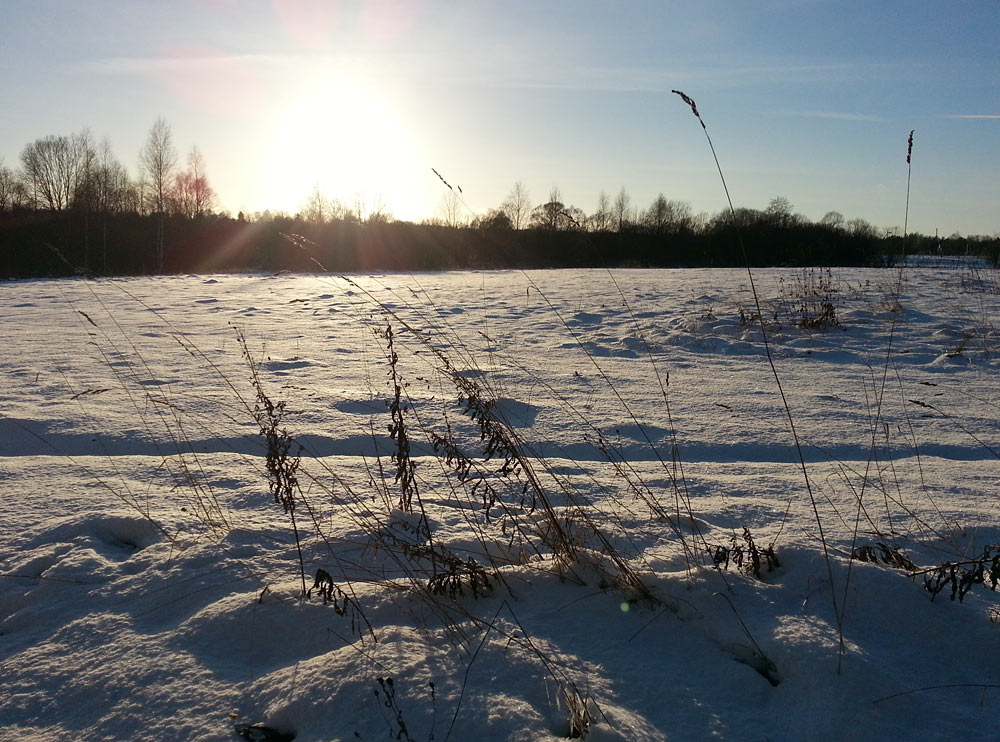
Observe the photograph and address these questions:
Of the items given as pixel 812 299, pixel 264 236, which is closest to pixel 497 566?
pixel 812 299

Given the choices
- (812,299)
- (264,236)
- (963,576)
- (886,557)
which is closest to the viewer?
(963,576)

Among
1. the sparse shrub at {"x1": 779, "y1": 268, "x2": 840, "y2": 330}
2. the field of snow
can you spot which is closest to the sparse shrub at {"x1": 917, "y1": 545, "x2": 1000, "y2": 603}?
the field of snow

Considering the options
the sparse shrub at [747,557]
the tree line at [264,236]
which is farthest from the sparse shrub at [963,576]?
the tree line at [264,236]

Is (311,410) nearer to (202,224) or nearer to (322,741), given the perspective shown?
(322,741)

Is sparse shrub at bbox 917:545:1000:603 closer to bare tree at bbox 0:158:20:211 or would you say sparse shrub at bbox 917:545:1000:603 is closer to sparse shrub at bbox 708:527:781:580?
sparse shrub at bbox 708:527:781:580

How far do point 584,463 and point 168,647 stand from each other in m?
2.04

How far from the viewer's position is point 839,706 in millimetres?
1401

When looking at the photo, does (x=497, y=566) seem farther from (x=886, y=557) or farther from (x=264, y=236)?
(x=264, y=236)

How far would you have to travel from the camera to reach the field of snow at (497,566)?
56.2 inches

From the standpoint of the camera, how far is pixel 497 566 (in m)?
1.97

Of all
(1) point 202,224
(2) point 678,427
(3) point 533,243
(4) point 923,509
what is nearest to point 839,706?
(4) point 923,509

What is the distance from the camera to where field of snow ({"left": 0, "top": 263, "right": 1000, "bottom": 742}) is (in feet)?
4.68

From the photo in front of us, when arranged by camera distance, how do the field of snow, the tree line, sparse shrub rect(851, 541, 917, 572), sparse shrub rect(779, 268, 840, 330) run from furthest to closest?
the tree line
sparse shrub rect(779, 268, 840, 330)
sparse shrub rect(851, 541, 917, 572)
the field of snow

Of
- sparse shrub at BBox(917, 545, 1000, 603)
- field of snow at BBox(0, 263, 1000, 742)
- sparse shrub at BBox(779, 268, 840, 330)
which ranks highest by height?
sparse shrub at BBox(779, 268, 840, 330)
